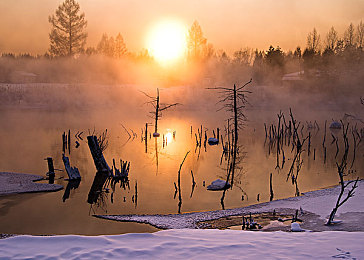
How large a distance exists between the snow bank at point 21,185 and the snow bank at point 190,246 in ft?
27.5

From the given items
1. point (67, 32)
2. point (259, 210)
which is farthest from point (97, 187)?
point (67, 32)

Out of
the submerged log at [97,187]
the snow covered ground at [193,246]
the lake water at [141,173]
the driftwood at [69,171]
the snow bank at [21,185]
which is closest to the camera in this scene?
the snow covered ground at [193,246]

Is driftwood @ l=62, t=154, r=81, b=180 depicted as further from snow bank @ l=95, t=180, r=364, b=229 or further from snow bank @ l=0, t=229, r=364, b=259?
snow bank @ l=0, t=229, r=364, b=259

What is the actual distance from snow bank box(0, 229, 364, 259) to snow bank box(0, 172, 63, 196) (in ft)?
27.5

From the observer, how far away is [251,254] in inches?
267

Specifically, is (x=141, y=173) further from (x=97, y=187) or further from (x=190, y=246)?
(x=190, y=246)

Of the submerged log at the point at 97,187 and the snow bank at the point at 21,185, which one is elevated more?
the snow bank at the point at 21,185

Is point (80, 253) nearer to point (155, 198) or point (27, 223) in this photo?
point (27, 223)

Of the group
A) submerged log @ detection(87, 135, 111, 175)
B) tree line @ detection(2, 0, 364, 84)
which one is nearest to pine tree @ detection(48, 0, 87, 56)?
tree line @ detection(2, 0, 364, 84)

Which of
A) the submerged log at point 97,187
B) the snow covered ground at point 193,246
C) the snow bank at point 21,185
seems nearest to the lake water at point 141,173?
the submerged log at point 97,187

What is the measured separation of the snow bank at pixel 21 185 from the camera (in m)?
15.3

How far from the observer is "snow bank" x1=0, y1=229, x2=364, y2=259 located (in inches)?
265

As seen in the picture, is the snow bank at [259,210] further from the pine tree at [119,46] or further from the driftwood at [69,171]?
the pine tree at [119,46]

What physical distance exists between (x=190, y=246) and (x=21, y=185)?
11368mm
